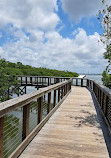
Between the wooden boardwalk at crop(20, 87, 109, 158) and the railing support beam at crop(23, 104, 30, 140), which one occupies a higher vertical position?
the railing support beam at crop(23, 104, 30, 140)

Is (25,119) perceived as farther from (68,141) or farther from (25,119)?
(68,141)

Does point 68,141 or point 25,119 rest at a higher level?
point 25,119

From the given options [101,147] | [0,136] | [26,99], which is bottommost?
[101,147]

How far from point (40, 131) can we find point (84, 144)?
1.08m

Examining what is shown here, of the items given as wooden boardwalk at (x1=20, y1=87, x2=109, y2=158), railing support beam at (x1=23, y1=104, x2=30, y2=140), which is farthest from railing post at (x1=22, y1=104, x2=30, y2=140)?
wooden boardwalk at (x1=20, y1=87, x2=109, y2=158)

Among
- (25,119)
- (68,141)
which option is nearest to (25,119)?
(25,119)

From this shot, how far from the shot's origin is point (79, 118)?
4578mm

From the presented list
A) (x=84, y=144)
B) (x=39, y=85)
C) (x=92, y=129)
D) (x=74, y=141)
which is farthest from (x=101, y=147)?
(x=39, y=85)

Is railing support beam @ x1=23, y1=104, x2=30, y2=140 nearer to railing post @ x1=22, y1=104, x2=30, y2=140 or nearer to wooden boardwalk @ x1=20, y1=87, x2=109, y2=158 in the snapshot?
railing post @ x1=22, y1=104, x2=30, y2=140

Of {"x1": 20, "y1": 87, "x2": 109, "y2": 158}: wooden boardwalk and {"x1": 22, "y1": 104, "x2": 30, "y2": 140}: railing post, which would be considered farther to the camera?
{"x1": 22, "y1": 104, "x2": 30, "y2": 140}: railing post

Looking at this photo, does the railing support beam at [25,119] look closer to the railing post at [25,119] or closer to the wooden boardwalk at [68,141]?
the railing post at [25,119]

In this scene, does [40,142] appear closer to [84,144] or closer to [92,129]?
[84,144]

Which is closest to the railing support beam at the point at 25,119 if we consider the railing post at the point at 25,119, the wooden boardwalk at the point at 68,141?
the railing post at the point at 25,119

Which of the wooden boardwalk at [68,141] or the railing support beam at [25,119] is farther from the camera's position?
the railing support beam at [25,119]
